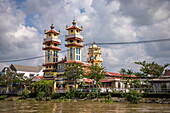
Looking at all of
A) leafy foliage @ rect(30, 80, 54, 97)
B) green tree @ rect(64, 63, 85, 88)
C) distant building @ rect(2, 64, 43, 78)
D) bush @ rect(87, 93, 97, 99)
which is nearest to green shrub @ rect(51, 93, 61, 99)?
leafy foliage @ rect(30, 80, 54, 97)

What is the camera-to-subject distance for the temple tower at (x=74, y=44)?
6284 centimetres

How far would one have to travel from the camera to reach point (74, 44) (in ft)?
205

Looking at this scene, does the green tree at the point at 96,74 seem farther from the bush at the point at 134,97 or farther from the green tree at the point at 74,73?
the bush at the point at 134,97

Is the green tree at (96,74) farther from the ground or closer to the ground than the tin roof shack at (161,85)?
farther from the ground

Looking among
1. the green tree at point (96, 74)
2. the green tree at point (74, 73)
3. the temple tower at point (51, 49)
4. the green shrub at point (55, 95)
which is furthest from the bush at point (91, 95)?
the temple tower at point (51, 49)

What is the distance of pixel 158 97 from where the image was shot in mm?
41062

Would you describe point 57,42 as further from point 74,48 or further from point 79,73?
point 79,73

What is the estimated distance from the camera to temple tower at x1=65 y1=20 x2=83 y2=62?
62.8 m

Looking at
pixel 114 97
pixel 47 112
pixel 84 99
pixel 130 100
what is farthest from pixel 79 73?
pixel 47 112

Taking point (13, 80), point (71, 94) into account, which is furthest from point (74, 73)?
point (13, 80)

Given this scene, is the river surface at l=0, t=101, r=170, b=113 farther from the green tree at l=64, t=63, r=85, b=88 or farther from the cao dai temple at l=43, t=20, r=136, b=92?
the cao dai temple at l=43, t=20, r=136, b=92

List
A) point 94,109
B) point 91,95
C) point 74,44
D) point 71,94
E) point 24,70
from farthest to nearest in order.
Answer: point 24,70 < point 74,44 < point 71,94 < point 91,95 < point 94,109

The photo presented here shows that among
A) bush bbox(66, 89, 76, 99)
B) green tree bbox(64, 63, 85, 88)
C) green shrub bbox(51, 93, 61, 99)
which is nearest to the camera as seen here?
bush bbox(66, 89, 76, 99)

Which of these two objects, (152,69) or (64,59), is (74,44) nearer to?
(64,59)
